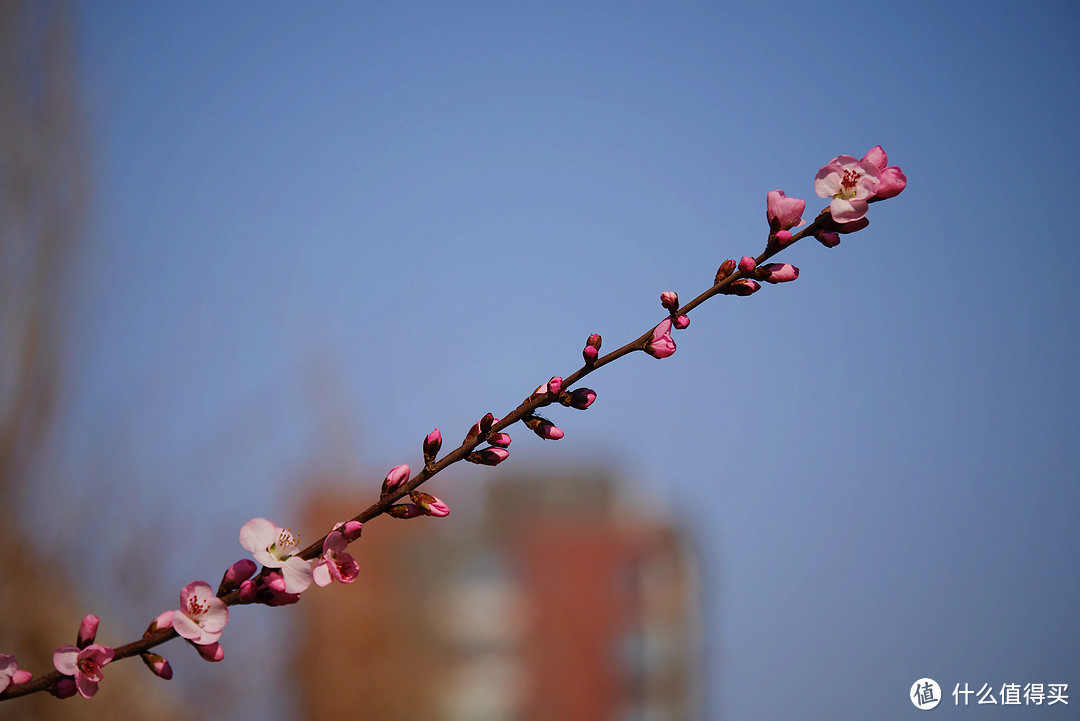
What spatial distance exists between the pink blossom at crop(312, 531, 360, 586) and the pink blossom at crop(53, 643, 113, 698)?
15 cm

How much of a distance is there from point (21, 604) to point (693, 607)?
18598 millimetres

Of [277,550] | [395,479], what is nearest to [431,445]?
[395,479]

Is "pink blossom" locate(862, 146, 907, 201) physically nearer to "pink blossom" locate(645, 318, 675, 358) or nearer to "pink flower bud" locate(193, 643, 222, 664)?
"pink blossom" locate(645, 318, 675, 358)

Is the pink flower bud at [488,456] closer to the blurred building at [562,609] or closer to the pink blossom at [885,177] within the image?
the pink blossom at [885,177]

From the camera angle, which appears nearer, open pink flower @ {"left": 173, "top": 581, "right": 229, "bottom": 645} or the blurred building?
open pink flower @ {"left": 173, "top": 581, "right": 229, "bottom": 645}

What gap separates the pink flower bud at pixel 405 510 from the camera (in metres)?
0.51

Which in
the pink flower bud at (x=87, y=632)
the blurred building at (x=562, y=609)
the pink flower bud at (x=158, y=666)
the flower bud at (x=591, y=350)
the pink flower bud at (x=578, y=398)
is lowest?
the blurred building at (x=562, y=609)

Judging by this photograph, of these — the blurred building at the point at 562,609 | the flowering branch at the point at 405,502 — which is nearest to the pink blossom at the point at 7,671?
the flowering branch at the point at 405,502

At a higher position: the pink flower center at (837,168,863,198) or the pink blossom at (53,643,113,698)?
the pink flower center at (837,168,863,198)

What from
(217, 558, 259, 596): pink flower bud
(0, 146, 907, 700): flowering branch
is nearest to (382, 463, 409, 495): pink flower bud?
(0, 146, 907, 700): flowering branch

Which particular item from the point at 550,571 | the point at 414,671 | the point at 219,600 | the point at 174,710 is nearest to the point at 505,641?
the point at 550,571

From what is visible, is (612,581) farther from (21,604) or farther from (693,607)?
(21,604)

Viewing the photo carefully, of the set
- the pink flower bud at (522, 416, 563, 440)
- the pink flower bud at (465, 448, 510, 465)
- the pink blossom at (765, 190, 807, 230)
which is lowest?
the pink flower bud at (465, 448, 510, 465)

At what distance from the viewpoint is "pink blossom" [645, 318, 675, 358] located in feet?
1.80
